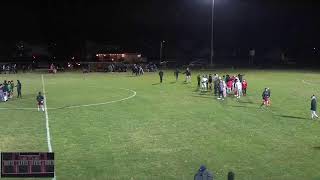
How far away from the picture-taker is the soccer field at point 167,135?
742 inches

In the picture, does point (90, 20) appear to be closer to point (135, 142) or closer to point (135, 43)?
point (135, 43)

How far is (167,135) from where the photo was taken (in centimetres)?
2538

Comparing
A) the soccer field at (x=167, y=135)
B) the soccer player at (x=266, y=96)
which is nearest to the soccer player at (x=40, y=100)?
the soccer field at (x=167, y=135)

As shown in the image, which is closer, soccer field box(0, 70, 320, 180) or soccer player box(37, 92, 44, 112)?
soccer field box(0, 70, 320, 180)

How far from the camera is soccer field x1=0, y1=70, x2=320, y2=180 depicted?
18.8 m

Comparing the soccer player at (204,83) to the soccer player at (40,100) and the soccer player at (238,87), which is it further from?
the soccer player at (40,100)

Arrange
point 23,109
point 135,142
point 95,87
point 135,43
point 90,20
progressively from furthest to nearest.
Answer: point 135,43 < point 90,20 < point 95,87 < point 23,109 < point 135,142

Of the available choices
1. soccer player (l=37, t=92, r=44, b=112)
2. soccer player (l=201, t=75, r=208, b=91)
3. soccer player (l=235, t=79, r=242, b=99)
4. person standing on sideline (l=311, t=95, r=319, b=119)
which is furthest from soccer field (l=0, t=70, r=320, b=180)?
soccer player (l=201, t=75, r=208, b=91)

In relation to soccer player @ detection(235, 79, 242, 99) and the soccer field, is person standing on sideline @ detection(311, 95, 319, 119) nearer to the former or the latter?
the soccer field

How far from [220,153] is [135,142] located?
4650 mm

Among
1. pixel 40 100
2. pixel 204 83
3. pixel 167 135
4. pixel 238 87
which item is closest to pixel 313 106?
pixel 167 135

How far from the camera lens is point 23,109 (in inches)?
1384

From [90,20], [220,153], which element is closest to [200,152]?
[220,153]

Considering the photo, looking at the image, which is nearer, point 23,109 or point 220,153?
point 220,153
